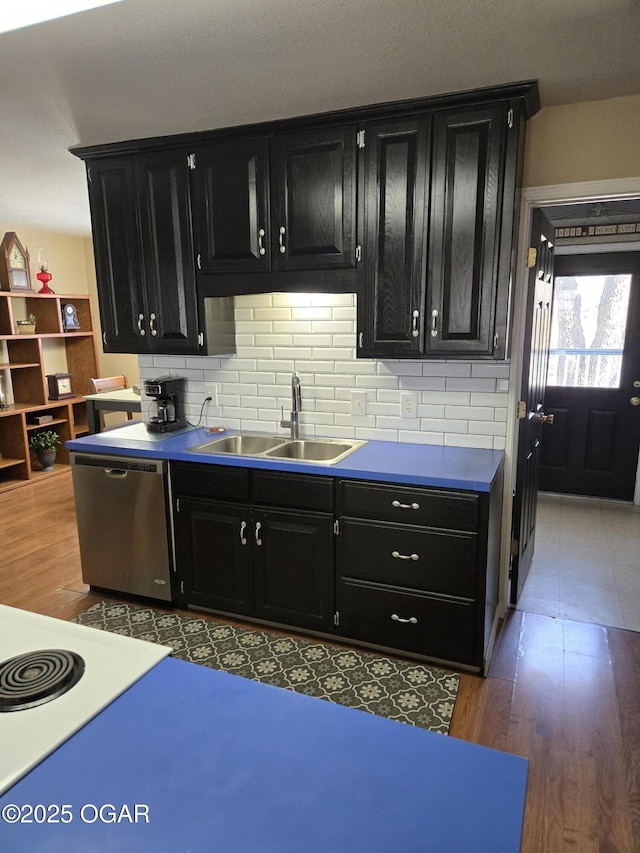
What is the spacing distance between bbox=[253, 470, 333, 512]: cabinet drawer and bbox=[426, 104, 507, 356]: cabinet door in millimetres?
801

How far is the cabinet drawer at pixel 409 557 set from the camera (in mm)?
2281

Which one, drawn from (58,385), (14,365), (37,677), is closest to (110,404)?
(14,365)

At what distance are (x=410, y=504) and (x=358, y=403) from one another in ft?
2.66

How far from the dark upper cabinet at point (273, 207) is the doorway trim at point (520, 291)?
82 cm

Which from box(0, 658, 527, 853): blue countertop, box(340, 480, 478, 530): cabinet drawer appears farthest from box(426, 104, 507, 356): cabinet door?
box(0, 658, 527, 853): blue countertop

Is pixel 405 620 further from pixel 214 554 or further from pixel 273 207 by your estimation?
pixel 273 207

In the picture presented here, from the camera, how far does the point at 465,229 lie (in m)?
2.31

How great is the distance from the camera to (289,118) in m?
2.49

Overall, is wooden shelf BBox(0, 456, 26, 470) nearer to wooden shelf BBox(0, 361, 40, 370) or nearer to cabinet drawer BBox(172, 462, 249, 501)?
wooden shelf BBox(0, 361, 40, 370)

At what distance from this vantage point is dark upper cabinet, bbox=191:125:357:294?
8.16 ft

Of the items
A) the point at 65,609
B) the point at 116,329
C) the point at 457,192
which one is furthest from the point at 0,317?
the point at 457,192

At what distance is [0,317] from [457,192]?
4.75 m

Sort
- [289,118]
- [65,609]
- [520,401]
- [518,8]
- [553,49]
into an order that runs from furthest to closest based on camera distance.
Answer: [65,609] < [520,401] < [289,118] < [553,49] < [518,8]

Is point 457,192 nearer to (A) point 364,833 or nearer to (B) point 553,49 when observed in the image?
(B) point 553,49
